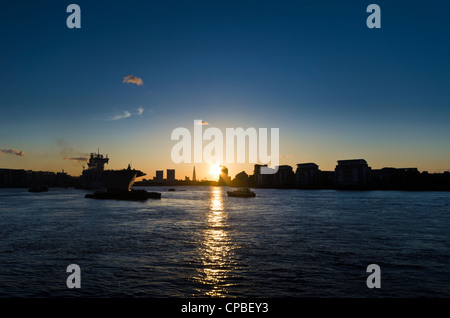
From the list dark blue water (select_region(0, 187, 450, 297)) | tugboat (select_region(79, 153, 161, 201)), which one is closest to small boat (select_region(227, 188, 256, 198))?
tugboat (select_region(79, 153, 161, 201))

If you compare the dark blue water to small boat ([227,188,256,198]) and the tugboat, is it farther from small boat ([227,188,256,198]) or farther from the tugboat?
small boat ([227,188,256,198])

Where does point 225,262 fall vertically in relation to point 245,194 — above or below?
above

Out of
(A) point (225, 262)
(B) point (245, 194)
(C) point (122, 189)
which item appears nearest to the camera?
(A) point (225, 262)

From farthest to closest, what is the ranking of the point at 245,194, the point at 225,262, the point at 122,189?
the point at 245,194 → the point at 122,189 → the point at 225,262

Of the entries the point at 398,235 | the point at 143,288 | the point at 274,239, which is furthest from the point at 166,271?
the point at 398,235

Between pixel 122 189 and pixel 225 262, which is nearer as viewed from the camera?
pixel 225 262

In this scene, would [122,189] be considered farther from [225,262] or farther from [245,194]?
[225,262]

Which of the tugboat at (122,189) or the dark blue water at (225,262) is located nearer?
the dark blue water at (225,262)

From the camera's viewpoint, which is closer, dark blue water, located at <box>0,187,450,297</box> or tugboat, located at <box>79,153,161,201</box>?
dark blue water, located at <box>0,187,450,297</box>

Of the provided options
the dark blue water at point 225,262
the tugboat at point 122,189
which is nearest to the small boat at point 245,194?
the tugboat at point 122,189

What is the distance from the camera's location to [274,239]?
27.3 meters

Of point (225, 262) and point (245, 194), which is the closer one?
point (225, 262)

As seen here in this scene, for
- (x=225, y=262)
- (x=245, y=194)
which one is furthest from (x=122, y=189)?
(x=225, y=262)

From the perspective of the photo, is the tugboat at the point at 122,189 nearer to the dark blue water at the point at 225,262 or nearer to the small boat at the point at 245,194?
the small boat at the point at 245,194
